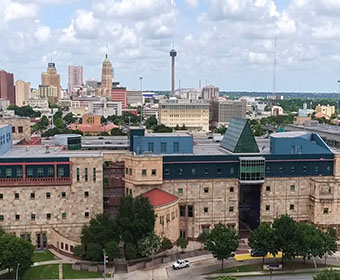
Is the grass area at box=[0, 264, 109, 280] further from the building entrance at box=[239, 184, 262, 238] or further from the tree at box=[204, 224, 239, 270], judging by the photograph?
the building entrance at box=[239, 184, 262, 238]

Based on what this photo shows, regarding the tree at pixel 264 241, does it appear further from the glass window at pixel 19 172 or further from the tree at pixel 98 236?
the glass window at pixel 19 172

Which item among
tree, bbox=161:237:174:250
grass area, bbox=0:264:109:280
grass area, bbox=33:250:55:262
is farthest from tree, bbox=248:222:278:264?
grass area, bbox=33:250:55:262

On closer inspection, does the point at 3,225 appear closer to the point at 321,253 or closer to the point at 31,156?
the point at 31,156

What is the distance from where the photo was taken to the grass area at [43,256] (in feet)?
283

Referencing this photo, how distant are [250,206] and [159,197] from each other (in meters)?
24.3

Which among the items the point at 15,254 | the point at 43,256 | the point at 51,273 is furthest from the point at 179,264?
the point at 15,254

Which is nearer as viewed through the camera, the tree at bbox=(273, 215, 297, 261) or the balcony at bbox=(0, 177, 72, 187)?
the tree at bbox=(273, 215, 297, 261)

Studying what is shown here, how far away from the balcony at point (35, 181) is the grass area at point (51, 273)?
16.6 m

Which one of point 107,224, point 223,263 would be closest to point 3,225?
point 107,224

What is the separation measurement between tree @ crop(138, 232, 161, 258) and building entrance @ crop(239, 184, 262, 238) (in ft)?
85.6

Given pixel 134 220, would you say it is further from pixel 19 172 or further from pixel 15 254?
pixel 19 172

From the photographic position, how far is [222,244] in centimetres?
7950

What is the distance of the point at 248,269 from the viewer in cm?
8206

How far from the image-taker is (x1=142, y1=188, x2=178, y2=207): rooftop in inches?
3511
